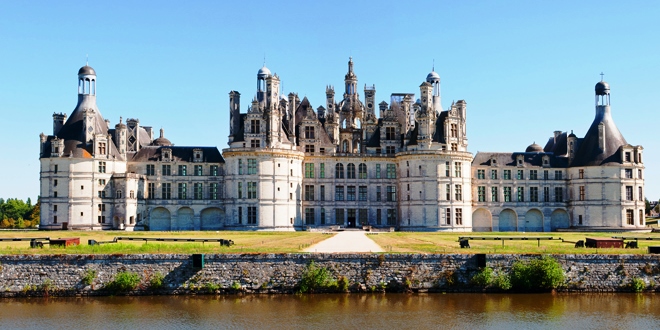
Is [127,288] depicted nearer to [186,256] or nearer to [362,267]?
[186,256]

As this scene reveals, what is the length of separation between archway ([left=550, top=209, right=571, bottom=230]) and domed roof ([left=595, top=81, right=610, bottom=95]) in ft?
41.8

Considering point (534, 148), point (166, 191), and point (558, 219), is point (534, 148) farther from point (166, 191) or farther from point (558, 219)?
point (166, 191)

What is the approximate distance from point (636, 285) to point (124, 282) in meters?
24.8

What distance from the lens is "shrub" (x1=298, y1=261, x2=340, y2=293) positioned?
37.3 metres

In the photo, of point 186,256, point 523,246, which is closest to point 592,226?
point 523,246

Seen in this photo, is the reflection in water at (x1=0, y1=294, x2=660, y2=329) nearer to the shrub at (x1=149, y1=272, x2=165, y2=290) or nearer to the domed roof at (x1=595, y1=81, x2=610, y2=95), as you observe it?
the shrub at (x1=149, y1=272, x2=165, y2=290)

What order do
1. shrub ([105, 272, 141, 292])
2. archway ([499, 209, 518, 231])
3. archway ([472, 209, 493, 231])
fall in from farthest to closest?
archway ([499, 209, 518, 231]) → archway ([472, 209, 493, 231]) → shrub ([105, 272, 141, 292])

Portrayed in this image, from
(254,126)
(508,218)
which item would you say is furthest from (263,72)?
(508,218)

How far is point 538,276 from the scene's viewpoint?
123 feet

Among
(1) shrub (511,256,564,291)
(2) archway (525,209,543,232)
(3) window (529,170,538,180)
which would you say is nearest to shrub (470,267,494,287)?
(1) shrub (511,256,564,291)

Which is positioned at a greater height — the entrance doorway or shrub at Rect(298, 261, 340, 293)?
the entrance doorway

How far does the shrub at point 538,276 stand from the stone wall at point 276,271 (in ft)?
1.99

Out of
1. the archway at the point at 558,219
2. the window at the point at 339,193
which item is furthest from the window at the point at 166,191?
the archway at the point at 558,219

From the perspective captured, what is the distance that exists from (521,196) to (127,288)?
51388 mm
